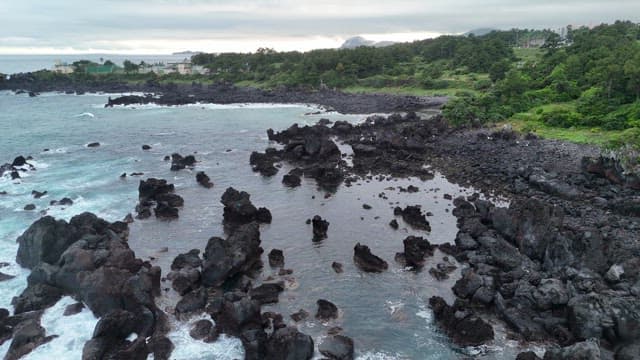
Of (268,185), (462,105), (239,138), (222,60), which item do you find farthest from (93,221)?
(222,60)

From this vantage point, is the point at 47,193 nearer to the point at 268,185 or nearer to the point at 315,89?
the point at 268,185

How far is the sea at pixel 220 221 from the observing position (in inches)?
1164

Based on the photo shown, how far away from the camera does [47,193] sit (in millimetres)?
55906

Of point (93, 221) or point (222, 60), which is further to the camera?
point (222, 60)

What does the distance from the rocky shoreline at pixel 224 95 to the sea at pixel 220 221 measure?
18.5 m

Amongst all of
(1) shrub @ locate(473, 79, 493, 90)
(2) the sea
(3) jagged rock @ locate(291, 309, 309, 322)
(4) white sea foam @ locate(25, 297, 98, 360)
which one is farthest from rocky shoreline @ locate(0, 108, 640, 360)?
(1) shrub @ locate(473, 79, 493, 90)

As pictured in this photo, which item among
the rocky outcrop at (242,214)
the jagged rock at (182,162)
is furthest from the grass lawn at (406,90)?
the rocky outcrop at (242,214)

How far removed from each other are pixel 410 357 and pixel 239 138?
6543 centimetres

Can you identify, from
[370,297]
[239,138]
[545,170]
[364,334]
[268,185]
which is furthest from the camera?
[239,138]

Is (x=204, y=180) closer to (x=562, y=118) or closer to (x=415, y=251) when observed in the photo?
(x=415, y=251)

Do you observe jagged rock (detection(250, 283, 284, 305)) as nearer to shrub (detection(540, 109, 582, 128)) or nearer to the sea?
the sea

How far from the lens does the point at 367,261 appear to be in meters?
38.2

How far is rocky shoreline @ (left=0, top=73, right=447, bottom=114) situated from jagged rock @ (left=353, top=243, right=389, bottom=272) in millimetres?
73705

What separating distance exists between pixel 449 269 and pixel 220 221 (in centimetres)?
2256
